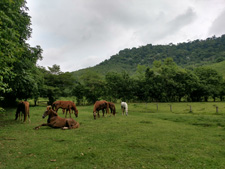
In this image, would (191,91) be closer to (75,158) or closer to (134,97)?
(134,97)

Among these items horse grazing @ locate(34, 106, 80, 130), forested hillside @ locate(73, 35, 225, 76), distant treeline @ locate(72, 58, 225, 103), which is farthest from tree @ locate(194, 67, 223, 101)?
forested hillside @ locate(73, 35, 225, 76)

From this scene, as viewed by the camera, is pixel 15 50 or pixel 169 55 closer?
pixel 15 50

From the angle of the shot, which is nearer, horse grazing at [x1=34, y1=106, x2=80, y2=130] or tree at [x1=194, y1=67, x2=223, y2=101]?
horse grazing at [x1=34, y1=106, x2=80, y2=130]

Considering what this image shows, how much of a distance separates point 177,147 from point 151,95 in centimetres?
4049

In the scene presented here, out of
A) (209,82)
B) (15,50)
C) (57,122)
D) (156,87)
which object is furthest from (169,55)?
(15,50)

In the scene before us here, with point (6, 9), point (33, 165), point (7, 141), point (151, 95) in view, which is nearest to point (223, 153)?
point (33, 165)

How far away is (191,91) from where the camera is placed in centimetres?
4531

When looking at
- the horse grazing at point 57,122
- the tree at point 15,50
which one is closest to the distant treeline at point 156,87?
the tree at point 15,50

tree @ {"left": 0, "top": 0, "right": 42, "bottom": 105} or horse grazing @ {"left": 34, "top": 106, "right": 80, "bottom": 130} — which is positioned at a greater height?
tree @ {"left": 0, "top": 0, "right": 42, "bottom": 105}

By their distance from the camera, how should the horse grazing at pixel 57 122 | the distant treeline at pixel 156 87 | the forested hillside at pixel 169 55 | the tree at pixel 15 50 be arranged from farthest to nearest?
the forested hillside at pixel 169 55, the distant treeline at pixel 156 87, the horse grazing at pixel 57 122, the tree at pixel 15 50

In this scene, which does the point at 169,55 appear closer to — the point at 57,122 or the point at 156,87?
the point at 156,87

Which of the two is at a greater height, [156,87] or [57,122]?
[156,87]

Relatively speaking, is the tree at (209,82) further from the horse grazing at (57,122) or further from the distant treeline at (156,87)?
the horse grazing at (57,122)

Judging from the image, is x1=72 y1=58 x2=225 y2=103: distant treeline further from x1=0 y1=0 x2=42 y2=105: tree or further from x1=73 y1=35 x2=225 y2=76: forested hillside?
x1=73 y1=35 x2=225 y2=76: forested hillside
